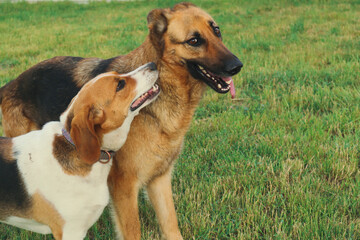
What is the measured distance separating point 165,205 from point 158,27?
160 cm

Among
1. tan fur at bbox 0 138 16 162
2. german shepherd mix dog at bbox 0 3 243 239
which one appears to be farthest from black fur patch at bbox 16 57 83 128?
tan fur at bbox 0 138 16 162

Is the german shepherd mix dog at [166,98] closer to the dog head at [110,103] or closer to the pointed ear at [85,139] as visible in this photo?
the dog head at [110,103]

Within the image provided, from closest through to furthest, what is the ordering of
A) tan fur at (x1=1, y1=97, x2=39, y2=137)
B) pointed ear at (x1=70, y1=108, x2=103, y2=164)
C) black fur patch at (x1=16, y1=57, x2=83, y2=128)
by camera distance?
pointed ear at (x1=70, y1=108, x2=103, y2=164) < black fur patch at (x1=16, y1=57, x2=83, y2=128) < tan fur at (x1=1, y1=97, x2=39, y2=137)

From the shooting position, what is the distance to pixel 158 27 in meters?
3.00

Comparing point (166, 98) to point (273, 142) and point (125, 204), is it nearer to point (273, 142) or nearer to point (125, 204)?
point (125, 204)

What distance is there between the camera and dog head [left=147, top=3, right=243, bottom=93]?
2959 mm

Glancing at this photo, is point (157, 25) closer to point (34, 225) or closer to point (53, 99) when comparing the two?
point (53, 99)

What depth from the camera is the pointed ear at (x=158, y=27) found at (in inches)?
118

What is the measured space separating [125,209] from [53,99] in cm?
131

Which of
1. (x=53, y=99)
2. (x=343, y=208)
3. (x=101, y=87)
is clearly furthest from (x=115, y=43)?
(x=343, y=208)

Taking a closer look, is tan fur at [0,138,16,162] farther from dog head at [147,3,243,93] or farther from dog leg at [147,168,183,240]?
dog head at [147,3,243,93]

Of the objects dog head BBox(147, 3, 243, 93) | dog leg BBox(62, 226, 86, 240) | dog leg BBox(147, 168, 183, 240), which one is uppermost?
dog head BBox(147, 3, 243, 93)

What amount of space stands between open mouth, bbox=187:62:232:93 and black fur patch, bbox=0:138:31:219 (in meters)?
1.65

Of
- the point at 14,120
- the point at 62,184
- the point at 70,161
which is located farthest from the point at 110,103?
the point at 14,120
